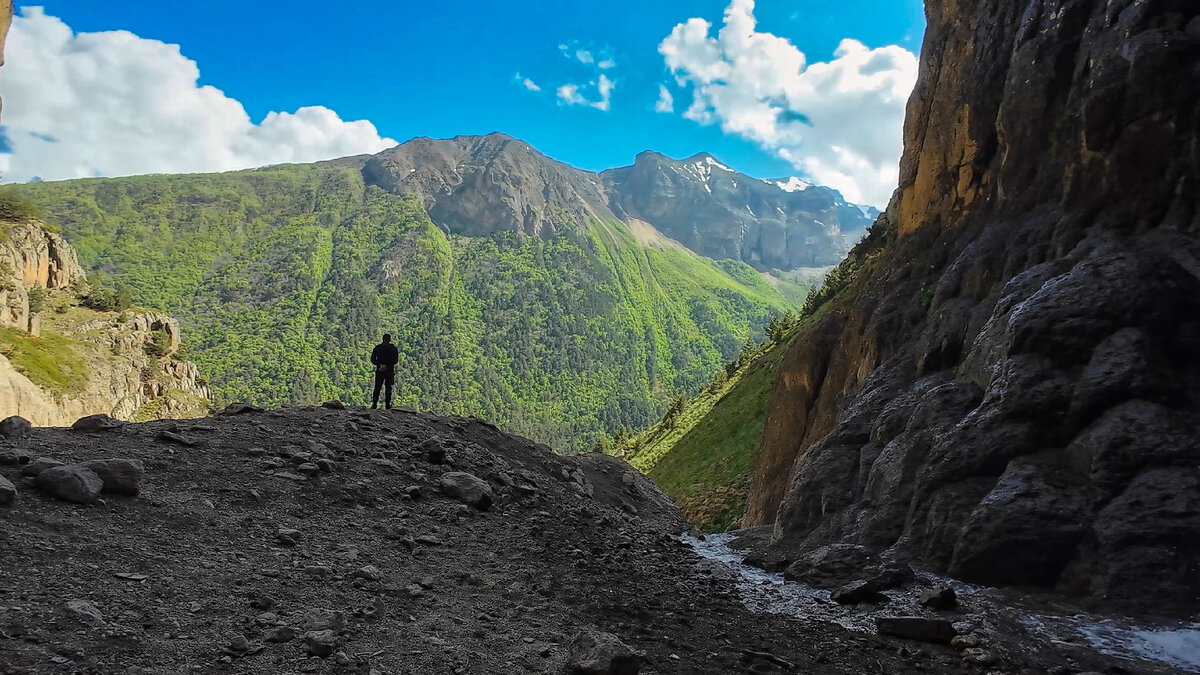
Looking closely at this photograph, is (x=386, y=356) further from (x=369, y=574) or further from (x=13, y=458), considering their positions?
(x=369, y=574)

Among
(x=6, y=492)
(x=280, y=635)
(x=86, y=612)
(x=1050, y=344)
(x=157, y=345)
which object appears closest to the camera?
(x=86, y=612)

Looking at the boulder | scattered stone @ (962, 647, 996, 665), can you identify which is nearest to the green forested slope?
the boulder

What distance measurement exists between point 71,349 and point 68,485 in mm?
78334

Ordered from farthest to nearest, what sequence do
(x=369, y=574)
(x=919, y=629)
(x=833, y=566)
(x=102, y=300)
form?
(x=102, y=300)
(x=833, y=566)
(x=369, y=574)
(x=919, y=629)

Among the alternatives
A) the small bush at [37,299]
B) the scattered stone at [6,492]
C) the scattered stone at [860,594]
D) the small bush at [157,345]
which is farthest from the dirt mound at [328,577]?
the small bush at [157,345]

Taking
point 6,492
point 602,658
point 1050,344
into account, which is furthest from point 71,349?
point 1050,344

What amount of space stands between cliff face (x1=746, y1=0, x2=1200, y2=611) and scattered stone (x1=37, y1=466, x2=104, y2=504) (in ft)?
41.1

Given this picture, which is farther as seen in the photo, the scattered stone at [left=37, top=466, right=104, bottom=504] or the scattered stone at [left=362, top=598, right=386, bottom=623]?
the scattered stone at [left=37, top=466, right=104, bottom=504]

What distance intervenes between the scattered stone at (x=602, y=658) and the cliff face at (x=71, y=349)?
170ft

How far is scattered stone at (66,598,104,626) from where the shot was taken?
5.93 m

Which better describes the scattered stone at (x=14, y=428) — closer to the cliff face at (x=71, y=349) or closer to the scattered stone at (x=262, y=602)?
the scattered stone at (x=262, y=602)

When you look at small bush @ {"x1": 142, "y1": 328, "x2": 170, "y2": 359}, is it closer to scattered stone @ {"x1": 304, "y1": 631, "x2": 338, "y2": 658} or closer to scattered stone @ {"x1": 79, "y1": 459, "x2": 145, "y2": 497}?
scattered stone @ {"x1": 79, "y1": 459, "x2": 145, "y2": 497}

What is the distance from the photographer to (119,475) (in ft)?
30.8

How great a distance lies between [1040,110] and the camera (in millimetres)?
15555
